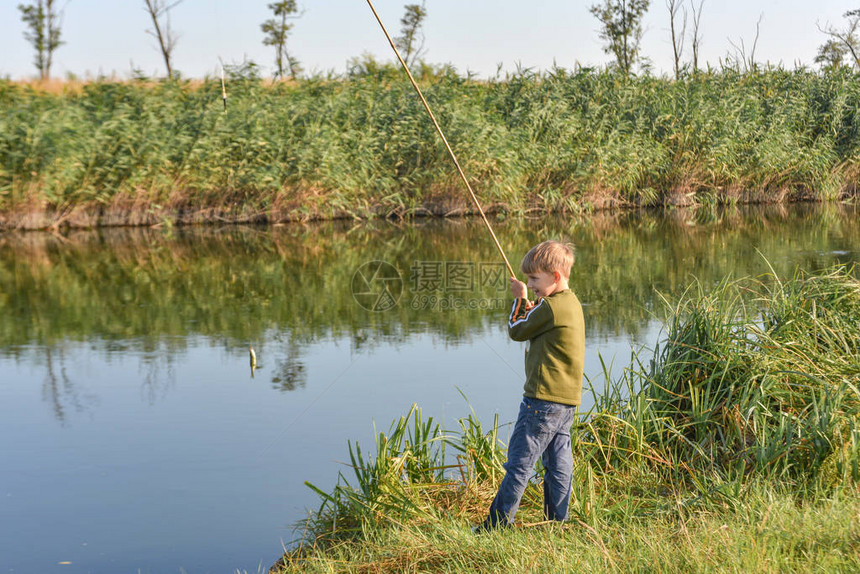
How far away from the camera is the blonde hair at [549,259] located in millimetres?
3463

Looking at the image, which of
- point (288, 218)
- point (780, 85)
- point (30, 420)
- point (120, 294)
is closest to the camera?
point (30, 420)

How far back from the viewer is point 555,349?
3.47m

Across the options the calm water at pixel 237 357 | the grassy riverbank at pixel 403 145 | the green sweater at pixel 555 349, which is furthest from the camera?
the grassy riverbank at pixel 403 145

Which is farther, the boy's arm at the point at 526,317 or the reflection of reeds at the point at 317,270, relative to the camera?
the reflection of reeds at the point at 317,270

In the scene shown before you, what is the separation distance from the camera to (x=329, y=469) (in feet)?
15.2

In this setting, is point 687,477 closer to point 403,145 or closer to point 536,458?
point 536,458

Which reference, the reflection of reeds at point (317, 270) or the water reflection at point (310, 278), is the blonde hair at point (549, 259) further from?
the reflection of reeds at point (317, 270)

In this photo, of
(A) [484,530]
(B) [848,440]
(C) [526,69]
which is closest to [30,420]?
(A) [484,530]

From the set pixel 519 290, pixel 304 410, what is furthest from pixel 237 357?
pixel 519 290

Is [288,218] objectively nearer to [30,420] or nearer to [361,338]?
[361,338]

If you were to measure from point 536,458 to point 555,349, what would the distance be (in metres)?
0.42

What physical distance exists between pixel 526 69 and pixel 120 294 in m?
12.5

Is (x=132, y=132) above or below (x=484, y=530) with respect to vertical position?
above

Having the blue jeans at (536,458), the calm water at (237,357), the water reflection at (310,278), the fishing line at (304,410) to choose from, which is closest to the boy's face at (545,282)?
the blue jeans at (536,458)
